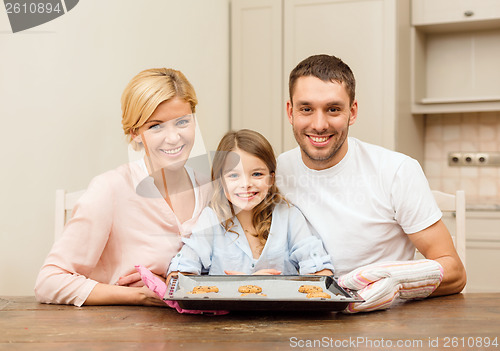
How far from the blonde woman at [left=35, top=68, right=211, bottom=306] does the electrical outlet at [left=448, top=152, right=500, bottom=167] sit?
7.41 ft

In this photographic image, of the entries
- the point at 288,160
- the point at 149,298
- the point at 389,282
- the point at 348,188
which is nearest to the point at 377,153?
the point at 348,188

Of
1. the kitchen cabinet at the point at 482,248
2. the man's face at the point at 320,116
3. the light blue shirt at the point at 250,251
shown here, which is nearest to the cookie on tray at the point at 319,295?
the light blue shirt at the point at 250,251

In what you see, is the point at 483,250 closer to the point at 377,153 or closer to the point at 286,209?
the point at 377,153

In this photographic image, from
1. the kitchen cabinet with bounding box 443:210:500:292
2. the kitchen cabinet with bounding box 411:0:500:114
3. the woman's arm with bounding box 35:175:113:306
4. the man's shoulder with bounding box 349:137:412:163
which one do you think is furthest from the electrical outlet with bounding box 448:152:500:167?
the woman's arm with bounding box 35:175:113:306

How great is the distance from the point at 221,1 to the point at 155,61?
867 millimetres

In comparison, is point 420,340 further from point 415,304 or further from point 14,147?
point 14,147

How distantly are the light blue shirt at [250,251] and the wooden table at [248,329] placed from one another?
24 cm

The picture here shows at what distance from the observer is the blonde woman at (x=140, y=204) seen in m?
1.31

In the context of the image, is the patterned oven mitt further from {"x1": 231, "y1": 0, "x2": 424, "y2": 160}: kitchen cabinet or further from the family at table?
{"x1": 231, "y1": 0, "x2": 424, "y2": 160}: kitchen cabinet

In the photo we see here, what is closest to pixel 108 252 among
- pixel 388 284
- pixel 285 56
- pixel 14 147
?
pixel 14 147

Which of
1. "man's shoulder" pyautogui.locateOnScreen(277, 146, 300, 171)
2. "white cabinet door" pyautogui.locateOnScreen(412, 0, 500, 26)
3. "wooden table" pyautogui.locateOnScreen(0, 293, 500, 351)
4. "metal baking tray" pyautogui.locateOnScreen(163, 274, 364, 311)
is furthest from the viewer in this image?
"white cabinet door" pyautogui.locateOnScreen(412, 0, 500, 26)

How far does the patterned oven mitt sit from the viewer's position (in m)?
1.07

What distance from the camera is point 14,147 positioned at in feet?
5.69

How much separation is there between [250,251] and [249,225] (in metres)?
0.09
